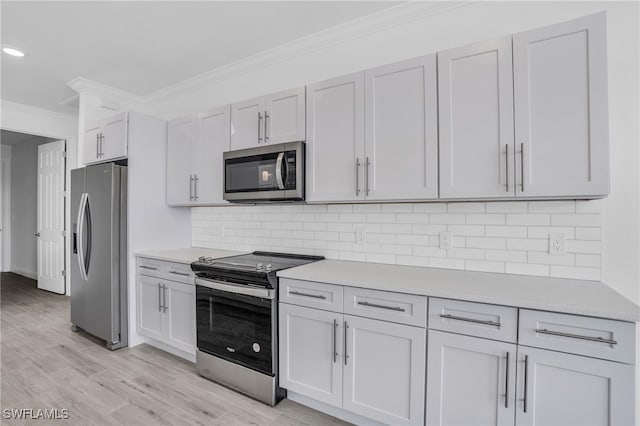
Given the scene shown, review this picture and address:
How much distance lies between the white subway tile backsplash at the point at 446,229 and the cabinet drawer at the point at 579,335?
24.5 inches

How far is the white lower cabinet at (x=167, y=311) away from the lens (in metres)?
2.68

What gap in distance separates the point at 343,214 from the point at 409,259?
64cm

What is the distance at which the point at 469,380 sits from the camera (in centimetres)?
152

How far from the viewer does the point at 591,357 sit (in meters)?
1.29

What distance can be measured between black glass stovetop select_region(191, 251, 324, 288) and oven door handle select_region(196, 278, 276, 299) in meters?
0.03

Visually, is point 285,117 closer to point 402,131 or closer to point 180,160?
point 402,131

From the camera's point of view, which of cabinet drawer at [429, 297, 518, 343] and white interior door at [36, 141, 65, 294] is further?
white interior door at [36, 141, 65, 294]

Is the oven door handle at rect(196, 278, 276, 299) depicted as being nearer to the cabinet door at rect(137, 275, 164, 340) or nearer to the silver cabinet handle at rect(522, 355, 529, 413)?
the cabinet door at rect(137, 275, 164, 340)

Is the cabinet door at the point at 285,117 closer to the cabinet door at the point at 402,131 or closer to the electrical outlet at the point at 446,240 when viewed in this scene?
the cabinet door at the point at 402,131

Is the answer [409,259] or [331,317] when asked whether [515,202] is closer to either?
[409,259]

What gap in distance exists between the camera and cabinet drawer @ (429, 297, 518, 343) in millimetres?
1435

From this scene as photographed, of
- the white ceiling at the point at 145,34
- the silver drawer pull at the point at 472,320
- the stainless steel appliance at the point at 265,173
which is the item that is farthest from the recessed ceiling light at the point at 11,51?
the silver drawer pull at the point at 472,320

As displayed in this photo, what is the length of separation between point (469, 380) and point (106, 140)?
12.4 feet

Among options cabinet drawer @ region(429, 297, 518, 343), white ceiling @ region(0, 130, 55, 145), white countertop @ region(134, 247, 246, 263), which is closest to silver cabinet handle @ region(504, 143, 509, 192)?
cabinet drawer @ region(429, 297, 518, 343)
